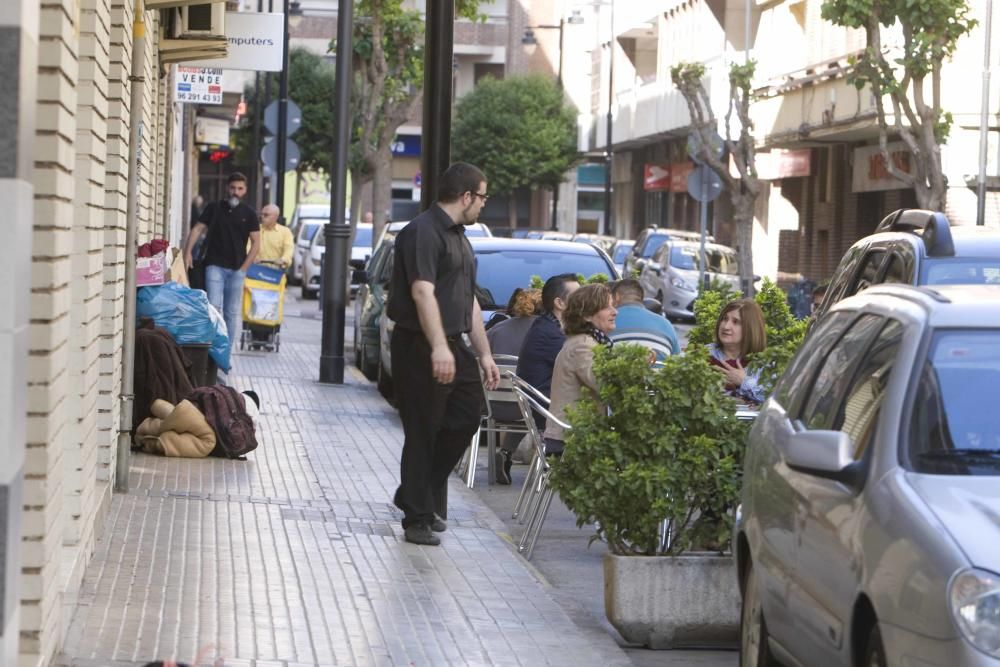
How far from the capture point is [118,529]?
9.42 meters

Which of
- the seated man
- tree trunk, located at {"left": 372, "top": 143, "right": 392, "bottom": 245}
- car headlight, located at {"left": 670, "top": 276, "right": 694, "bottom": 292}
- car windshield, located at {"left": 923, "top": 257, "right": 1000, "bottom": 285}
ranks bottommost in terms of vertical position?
car headlight, located at {"left": 670, "top": 276, "right": 694, "bottom": 292}

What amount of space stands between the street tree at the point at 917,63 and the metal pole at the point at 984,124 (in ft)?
1.38

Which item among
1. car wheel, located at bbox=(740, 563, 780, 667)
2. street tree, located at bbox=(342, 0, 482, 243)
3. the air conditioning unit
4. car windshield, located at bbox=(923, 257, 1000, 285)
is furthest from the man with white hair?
car wheel, located at bbox=(740, 563, 780, 667)

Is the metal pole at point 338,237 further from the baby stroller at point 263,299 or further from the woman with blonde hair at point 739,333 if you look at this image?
the woman with blonde hair at point 739,333

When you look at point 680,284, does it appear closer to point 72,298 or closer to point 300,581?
point 300,581

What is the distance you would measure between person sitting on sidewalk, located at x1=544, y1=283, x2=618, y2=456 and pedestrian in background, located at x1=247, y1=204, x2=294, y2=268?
13479 millimetres

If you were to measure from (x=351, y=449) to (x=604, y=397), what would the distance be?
6.19 metres

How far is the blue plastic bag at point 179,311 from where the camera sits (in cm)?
1377

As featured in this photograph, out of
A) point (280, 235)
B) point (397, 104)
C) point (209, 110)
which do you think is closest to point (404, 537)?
point (280, 235)

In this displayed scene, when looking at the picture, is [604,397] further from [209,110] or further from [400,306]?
[209,110]

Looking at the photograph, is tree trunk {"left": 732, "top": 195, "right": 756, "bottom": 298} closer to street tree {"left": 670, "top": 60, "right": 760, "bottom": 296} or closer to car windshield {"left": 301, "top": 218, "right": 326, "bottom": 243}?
A: street tree {"left": 670, "top": 60, "right": 760, "bottom": 296}

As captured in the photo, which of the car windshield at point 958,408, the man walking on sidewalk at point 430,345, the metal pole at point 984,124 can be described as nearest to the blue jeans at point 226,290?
the man walking on sidewalk at point 430,345

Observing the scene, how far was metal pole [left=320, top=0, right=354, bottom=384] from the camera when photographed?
66.1 ft

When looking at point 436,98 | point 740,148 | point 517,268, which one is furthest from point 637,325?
point 740,148
